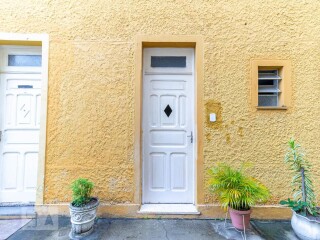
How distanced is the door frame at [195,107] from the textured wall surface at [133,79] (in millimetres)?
89

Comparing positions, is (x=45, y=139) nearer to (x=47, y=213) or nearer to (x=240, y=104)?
(x=47, y=213)

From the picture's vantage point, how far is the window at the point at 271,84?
10.7 ft

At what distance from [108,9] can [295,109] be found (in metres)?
3.71

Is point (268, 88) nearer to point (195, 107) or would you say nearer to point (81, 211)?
point (195, 107)

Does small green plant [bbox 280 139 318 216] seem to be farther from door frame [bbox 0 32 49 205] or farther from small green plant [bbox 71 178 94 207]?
door frame [bbox 0 32 49 205]

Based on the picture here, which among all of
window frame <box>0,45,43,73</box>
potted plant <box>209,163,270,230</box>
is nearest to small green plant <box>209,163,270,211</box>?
Answer: potted plant <box>209,163,270,230</box>

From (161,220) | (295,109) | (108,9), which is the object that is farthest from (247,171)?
(108,9)

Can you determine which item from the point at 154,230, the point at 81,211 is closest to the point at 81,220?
the point at 81,211

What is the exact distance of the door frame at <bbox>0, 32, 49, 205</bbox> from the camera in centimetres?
320

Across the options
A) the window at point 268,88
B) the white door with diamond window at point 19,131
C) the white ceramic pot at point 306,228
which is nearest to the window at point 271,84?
the window at point 268,88

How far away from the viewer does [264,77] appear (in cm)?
340

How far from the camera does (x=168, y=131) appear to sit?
353 centimetres

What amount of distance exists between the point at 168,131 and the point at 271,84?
6.75 feet

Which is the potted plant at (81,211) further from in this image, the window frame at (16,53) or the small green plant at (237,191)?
the window frame at (16,53)
